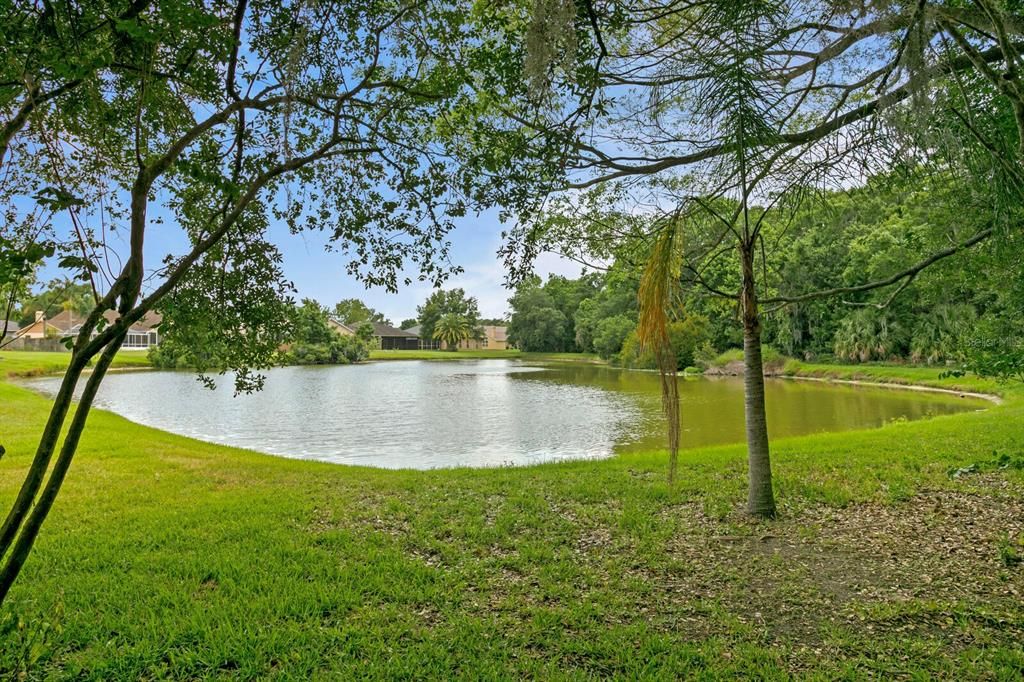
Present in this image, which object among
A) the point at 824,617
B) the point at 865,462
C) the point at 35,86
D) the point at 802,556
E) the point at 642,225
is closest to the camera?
the point at 35,86

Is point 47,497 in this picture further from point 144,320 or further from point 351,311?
point 351,311

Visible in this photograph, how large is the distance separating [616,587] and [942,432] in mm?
7967

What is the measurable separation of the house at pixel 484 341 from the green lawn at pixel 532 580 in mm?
62694

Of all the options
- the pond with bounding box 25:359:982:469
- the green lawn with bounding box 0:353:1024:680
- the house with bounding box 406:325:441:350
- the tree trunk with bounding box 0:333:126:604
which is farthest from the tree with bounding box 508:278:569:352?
the tree trunk with bounding box 0:333:126:604

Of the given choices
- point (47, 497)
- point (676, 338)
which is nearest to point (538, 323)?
point (676, 338)

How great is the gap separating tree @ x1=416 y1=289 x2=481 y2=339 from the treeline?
84.2 feet

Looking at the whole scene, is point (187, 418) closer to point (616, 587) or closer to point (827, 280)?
point (616, 587)

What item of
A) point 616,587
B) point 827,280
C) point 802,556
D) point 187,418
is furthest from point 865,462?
point 827,280

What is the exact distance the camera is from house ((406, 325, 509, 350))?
2756 inches

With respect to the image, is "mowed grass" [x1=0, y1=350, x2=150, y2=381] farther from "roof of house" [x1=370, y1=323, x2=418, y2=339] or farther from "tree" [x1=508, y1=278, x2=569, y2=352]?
"tree" [x1=508, y1=278, x2=569, y2=352]

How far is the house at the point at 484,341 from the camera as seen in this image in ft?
230

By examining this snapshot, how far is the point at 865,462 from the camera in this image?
655 cm

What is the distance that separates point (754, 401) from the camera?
14.4ft

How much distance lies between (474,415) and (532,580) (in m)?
11.9
